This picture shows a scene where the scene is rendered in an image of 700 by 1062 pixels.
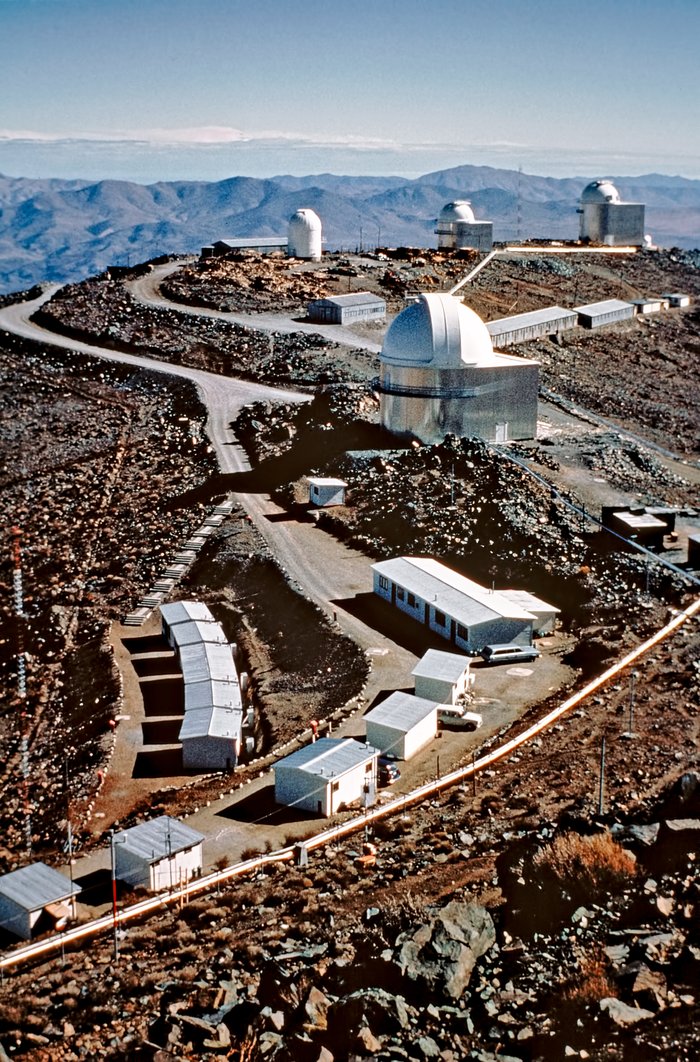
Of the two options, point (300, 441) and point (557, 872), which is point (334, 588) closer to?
point (300, 441)

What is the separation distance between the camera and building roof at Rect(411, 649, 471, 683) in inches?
964

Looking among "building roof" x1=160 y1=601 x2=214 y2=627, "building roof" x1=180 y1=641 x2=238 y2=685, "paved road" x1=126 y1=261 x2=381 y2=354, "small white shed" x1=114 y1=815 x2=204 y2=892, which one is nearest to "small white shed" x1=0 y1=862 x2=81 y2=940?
"small white shed" x1=114 y1=815 x2=204 y2=892

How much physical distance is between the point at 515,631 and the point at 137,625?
34.7 feet

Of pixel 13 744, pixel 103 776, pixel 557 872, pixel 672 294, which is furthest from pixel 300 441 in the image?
pixel 672 294

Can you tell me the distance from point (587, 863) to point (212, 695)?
13.0 metres

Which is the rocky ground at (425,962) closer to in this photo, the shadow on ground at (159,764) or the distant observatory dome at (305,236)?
the shadow on ground at (159,764)

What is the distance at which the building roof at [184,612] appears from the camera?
30.4m

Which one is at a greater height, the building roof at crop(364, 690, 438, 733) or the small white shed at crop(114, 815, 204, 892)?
the building roof at crop(364, 690, 438, 733)

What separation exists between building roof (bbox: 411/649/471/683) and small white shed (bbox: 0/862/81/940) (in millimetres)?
9261

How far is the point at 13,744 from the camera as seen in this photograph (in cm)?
2736

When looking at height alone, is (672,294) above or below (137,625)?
above

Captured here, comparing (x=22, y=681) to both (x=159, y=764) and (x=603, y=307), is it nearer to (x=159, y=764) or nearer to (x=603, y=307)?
(x=159, y=764)

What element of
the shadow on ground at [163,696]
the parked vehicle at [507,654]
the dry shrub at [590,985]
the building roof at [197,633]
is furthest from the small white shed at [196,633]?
the dry shrub at [590,985]

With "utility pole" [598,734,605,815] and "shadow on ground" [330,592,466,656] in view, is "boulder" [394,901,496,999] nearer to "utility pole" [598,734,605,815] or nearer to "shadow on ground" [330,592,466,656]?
"utility pole" [598,734,605,815]
